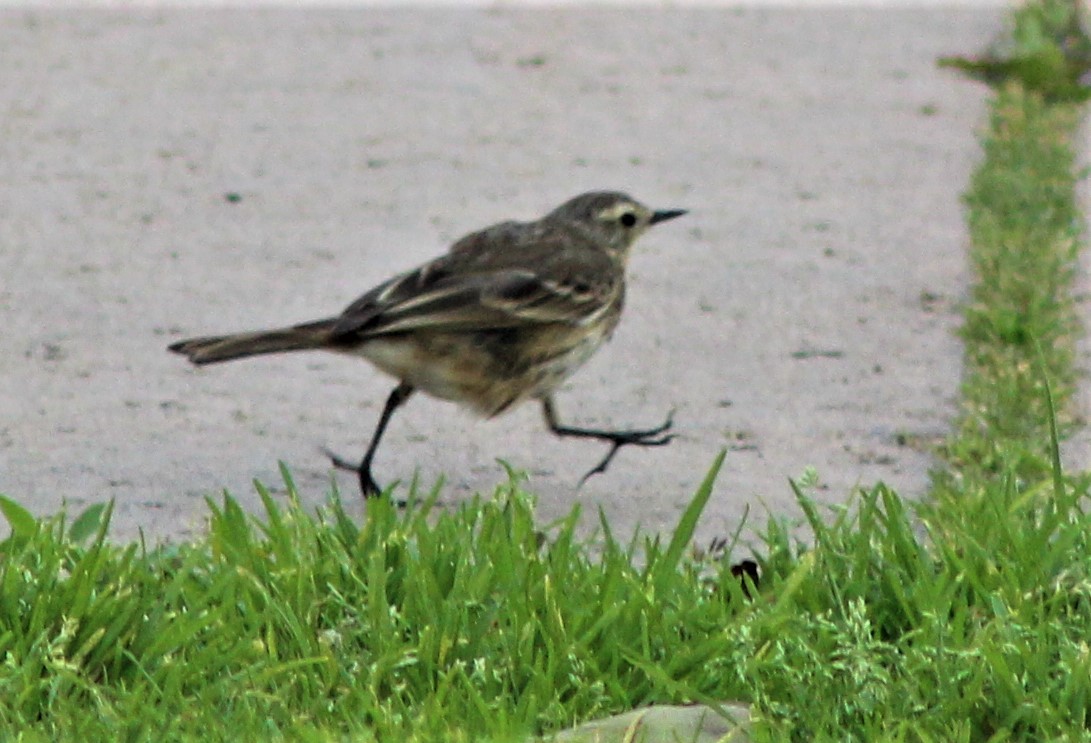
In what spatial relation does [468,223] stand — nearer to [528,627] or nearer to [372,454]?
[372,454]

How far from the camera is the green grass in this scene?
4301 mm

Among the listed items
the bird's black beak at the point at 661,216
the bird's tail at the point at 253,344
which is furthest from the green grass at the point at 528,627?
the bird's black beak at the point at 661,216

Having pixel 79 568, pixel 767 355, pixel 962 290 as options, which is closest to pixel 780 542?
pixel 79 568

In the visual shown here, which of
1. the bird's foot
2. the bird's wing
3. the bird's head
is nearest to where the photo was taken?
the bird's wing

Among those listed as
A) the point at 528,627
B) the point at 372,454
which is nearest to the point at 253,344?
the point at 372,454

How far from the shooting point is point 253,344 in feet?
19.8

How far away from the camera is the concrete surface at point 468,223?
20.9 feet

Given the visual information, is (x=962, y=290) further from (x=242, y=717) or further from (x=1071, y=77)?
(x=242, y=717)

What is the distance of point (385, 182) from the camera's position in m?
8.89

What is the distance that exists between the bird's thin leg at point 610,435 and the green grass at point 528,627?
0.93 m

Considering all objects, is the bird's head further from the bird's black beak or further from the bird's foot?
the bird's foot

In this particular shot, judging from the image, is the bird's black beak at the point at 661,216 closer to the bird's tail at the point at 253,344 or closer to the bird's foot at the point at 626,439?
the bird's foot at the point at 626,439

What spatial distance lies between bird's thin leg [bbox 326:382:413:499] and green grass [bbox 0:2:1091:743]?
25.9 inches

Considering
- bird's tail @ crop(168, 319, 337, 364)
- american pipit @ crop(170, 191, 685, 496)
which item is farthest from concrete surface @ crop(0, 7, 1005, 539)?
bird's tail @ crop(168, 319, 337, 364)
